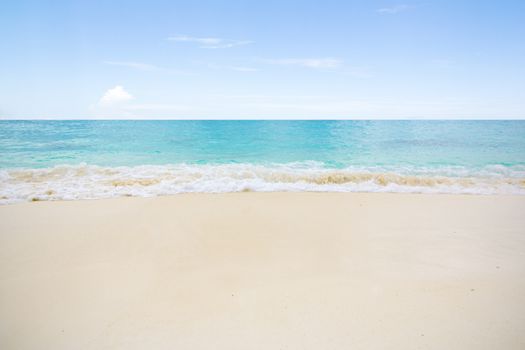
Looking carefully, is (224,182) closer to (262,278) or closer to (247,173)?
(247,173)

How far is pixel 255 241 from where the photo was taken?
14.6 feet

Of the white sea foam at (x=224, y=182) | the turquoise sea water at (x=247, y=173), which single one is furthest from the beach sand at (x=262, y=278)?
the turquoise sea water at (x=247, y=173)

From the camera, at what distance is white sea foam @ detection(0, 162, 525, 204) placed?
24.6 feet

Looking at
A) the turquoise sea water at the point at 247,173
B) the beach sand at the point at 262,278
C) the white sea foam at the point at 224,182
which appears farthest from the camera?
the turquoise sea water at the point at 247,173

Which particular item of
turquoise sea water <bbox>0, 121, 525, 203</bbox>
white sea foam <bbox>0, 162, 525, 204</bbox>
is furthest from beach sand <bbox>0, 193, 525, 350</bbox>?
turquoise sea water <bbox>0, 121, 525, 203</bbox>

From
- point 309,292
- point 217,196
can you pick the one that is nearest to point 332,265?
point 309,292

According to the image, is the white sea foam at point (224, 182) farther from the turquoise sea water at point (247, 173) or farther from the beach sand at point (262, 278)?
the beach sand at point (262, 278)

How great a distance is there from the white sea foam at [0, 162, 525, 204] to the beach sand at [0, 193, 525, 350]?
1.61 m

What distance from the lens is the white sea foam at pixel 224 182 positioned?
7.49 m

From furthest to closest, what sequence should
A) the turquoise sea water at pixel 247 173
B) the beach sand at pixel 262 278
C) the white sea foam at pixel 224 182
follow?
the turquoise sea water at pixel 247 173, the white sea foam at pixel 224 182, the beach sand at pixel 262 278

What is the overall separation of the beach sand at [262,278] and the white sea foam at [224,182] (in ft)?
5.30

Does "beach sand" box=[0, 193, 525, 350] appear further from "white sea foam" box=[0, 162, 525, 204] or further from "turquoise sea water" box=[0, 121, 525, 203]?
"turquoise sea water" box=[0, 121, 525, 203]

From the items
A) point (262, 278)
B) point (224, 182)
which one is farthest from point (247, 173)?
point (262, 278)

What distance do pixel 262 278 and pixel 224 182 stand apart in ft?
17.2
